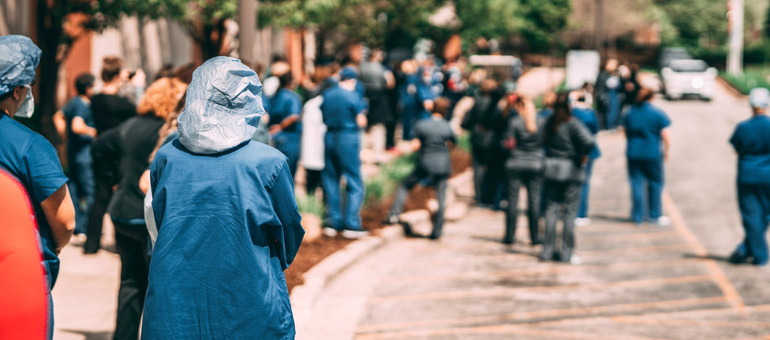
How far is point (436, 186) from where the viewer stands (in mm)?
10641

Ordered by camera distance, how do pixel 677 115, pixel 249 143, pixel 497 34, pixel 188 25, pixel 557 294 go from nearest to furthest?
pixel 249 143 → pixel 557 294 → pixel 188 25 → pixel 677 115 → pixel 497 34

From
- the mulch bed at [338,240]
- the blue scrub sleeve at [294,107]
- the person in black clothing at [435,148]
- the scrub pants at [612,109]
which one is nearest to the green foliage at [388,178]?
the mulch bed at [338,240]

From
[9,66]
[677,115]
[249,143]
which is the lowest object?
[677,115]

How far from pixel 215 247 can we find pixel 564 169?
21.8 feet

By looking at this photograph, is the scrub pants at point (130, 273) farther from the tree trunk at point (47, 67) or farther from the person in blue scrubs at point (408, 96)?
the person in blue scrubs at point (408, 96)

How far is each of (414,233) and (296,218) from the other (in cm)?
771

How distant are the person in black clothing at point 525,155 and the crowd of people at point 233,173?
2 centimetres

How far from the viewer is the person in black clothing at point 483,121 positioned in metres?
12.2

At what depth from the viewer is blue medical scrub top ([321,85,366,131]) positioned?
32.3ft

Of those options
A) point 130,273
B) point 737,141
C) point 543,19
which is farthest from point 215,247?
point 543,19

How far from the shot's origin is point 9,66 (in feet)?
11.2

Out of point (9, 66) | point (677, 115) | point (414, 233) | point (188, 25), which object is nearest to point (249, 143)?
point (9, 66)

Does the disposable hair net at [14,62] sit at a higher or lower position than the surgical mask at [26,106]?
higher

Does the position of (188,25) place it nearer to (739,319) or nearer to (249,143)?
(739,319)
